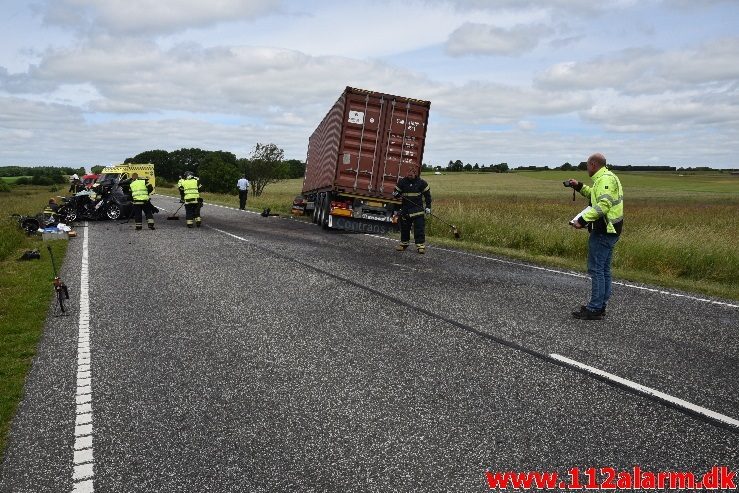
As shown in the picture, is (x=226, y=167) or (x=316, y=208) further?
(x=226, y=167)

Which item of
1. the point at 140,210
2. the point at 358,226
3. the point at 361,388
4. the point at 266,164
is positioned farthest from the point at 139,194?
the point at 266,164

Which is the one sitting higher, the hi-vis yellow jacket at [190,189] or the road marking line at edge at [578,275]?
the hi-vis yellow jacket at [190,189]

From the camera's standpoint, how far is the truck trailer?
15.3m

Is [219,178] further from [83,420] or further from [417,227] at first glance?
[83,420]

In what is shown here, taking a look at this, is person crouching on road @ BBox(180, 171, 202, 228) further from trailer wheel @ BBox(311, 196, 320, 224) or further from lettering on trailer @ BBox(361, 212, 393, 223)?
lettering on trailer @ BBox(361, 212, 393, 223)

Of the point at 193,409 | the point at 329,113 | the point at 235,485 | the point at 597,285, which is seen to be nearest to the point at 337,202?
the point at 329,113

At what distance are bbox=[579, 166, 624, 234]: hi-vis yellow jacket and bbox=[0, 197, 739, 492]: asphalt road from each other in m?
1.11

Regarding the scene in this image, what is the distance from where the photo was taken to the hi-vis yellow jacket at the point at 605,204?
644 centimetres

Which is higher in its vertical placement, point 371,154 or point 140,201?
point 371,154

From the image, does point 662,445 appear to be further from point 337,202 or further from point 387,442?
point 337,202

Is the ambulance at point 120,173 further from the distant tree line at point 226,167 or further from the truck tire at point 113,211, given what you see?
the distant tree line at point 226,167

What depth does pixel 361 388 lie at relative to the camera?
14.5ft

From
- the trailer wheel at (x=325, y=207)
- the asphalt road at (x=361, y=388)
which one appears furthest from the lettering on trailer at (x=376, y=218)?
the asphalt road at (x=361, y=388)

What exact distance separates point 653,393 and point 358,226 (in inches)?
469
